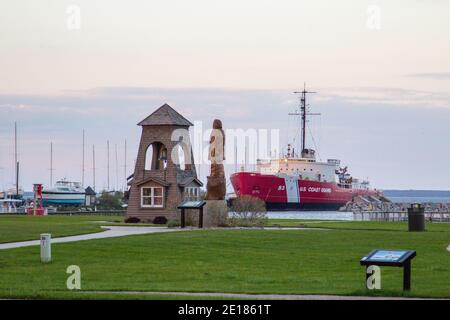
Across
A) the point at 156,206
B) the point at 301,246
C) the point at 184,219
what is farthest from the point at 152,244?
the point at 156,206

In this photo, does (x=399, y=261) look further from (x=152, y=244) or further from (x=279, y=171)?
(x=279, y=171)

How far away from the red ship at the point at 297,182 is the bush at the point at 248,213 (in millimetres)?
67662

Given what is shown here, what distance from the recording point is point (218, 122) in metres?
48.8

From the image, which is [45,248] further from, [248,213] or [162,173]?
[162,173]

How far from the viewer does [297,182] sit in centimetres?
12569

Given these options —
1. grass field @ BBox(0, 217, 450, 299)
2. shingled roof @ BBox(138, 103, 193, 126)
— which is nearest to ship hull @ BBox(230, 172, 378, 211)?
shingled roof @ BBox(138, 103, 193, 126)

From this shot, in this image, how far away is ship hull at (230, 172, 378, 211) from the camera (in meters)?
122

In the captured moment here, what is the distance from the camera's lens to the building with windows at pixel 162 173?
190ft

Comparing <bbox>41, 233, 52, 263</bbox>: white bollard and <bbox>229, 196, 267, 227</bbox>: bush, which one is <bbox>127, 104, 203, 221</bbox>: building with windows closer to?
<bbox>229, 196, 267, 227</bbox>: bush

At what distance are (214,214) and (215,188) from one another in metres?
1.87

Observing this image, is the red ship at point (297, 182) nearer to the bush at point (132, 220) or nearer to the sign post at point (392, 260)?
the bush at point (132, 220)

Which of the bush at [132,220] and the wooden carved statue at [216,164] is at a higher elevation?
the wooden carved statue at [216,164]

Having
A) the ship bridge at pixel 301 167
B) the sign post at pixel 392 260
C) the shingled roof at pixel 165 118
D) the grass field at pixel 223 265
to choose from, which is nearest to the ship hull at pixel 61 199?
the ship bridge at pixel 301 167

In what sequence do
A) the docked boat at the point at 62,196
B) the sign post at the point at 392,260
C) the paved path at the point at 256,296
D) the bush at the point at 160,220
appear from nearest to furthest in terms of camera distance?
the paved path at the point at 256,296 < the sign post at the point at 392,260 < the bush at the point at 160,220 < the docked boat at the point at 62,196
